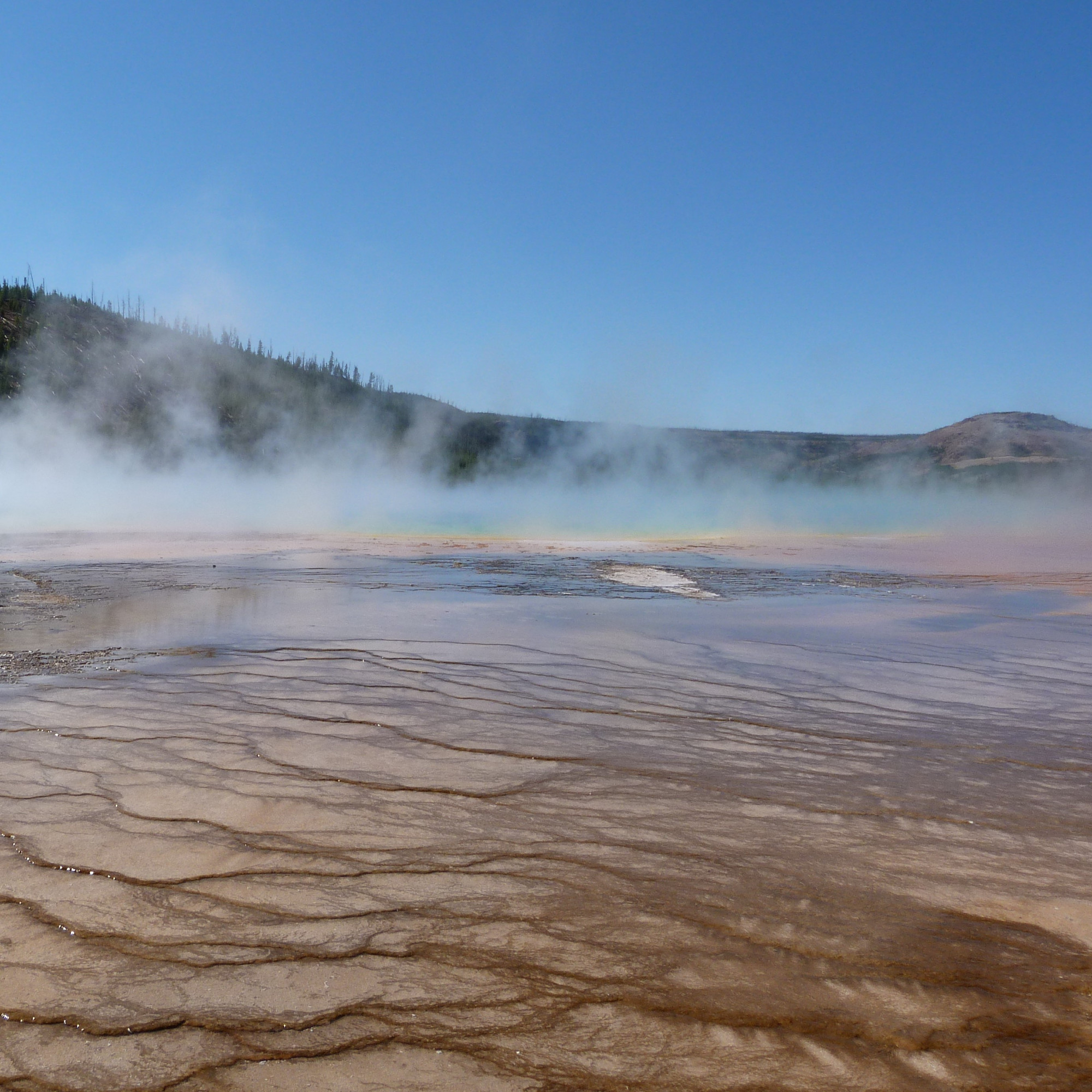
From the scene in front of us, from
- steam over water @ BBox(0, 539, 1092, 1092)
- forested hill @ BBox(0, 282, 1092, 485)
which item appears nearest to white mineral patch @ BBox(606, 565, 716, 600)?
steam over water @ BBox(0, 539, 1092, 1092)

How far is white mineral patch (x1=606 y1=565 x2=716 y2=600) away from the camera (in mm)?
9094

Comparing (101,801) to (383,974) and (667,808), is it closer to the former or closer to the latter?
(383,974)

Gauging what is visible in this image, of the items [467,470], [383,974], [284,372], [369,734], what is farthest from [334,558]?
[284,372]

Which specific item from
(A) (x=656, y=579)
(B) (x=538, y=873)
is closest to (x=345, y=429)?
(A) (x=656, y=579)

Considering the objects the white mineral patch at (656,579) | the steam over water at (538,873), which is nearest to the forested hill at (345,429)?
the white mineral patch at (656,579)

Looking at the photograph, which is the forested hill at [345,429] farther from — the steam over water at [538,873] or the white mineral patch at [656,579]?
the steam over water at [538,873]

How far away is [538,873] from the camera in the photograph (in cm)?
232

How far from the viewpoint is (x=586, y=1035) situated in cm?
165

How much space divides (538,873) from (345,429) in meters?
64.8

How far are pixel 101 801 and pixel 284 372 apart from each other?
7292cm

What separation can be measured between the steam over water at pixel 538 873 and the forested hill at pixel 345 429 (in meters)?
46.9

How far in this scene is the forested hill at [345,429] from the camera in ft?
165

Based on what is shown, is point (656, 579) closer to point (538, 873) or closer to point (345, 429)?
point (538, 873)

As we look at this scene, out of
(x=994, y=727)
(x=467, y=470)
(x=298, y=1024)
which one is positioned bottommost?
(x=298, y=1024)
